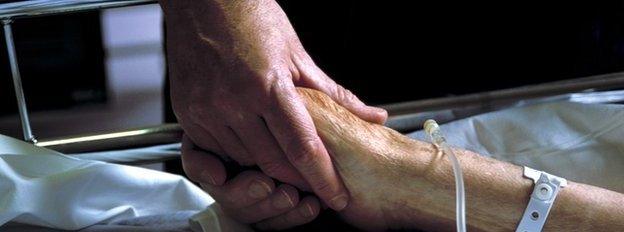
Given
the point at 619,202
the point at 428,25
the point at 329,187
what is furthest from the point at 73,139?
the point at 619,202

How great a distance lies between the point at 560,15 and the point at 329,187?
23.5 inches

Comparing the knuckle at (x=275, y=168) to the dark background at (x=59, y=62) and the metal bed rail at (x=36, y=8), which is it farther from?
the dark background at (x=59, y=62)

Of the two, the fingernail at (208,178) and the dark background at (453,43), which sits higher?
the dark background at (453,43)

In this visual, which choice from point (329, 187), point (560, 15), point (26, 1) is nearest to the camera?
point (329, 187)

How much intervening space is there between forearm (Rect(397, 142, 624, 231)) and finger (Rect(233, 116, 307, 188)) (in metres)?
0.16

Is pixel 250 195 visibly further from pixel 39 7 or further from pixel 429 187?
pixel 39 7

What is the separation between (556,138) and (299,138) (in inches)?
17.8

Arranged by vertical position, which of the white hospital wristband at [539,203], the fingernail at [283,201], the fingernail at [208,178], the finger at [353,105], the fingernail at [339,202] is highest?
the finger at [353,105]

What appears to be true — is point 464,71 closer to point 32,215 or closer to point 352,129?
point 352,129

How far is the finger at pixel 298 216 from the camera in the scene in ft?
3.35

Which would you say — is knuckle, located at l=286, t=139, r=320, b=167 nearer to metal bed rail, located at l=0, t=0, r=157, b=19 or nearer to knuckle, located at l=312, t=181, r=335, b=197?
knuckle, located at l=312, t=181, r=335, b=197

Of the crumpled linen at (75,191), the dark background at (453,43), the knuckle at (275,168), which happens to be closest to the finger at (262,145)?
the knuckle at (275,168)

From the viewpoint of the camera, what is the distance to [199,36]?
1.01 metres

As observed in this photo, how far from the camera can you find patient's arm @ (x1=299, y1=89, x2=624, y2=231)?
101 cm
